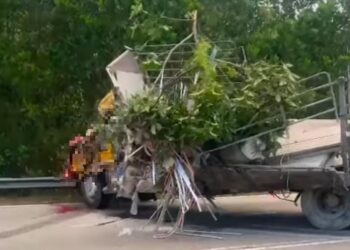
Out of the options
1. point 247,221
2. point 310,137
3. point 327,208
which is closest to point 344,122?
point 310,137

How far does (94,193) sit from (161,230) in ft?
10.7

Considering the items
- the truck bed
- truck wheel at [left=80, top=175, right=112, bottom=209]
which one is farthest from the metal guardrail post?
truck wheel at [left=80, top=175, right=112, bottom=209]

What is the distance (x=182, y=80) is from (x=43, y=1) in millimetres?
7315

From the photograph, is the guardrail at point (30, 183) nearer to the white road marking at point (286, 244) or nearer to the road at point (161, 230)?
the road at point (161, 230)

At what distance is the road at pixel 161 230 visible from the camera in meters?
11.7

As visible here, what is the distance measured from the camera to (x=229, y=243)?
11703mm

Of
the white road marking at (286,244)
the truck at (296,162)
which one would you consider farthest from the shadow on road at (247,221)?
the white road marking at (286,244)

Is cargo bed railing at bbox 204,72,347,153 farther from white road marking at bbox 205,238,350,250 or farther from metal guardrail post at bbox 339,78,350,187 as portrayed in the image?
white road marking at bbox 205,238,350,250

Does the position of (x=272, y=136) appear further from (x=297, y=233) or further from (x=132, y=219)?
(x=132, y=219)

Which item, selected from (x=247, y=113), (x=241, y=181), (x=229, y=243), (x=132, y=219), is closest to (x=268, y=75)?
(x=247, y=113)

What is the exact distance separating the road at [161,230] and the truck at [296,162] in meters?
0.51

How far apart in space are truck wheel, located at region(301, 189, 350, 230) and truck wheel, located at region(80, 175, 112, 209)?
4227 millimetres

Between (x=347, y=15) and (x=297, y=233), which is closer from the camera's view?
(x=297, y=233)

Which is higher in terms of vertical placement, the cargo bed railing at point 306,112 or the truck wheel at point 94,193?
the cargo bed railing at point 306,112
